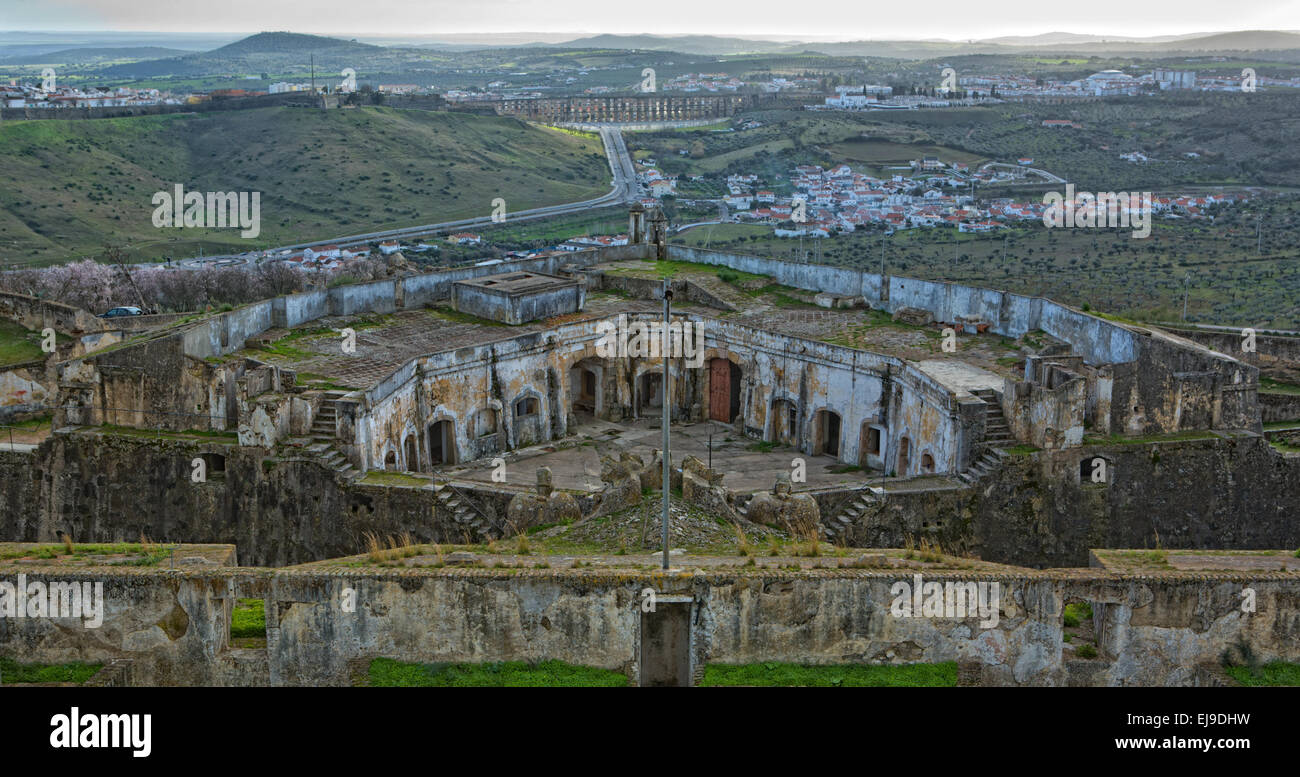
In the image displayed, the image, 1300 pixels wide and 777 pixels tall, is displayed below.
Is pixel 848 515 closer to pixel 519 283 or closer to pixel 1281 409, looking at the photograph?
pixel 1281 409

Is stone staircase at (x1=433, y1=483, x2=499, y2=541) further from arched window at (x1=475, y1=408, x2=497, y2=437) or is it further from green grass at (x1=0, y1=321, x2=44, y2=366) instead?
green grass at (x1=0, y1=321, x2=44, y2=366)

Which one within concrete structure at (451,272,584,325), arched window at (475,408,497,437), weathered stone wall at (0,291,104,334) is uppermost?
concrete structure at (451,272,584,325)

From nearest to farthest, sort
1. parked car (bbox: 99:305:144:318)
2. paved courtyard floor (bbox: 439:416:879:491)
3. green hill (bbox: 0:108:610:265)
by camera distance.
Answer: paved courtyard floor (bbox: 439:416:879:491) → parked car (bbox: 99:305:144:318) → green hill (bbox: 0:108:610:265)

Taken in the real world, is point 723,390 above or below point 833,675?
above

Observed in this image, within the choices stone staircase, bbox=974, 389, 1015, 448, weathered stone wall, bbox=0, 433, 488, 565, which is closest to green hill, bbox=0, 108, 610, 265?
weathered stone wall, bbox=0, 433, 488, 565

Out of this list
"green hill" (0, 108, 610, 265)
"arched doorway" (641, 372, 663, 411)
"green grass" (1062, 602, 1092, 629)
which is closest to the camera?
"green grass" (1062, 602, 1092, 629)

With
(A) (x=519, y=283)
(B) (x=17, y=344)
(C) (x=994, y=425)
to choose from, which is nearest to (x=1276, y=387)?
(C) (x=994, y=425)

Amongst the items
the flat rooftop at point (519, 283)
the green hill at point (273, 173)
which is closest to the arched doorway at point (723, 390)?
the flat rooftop at point (519, 283)
